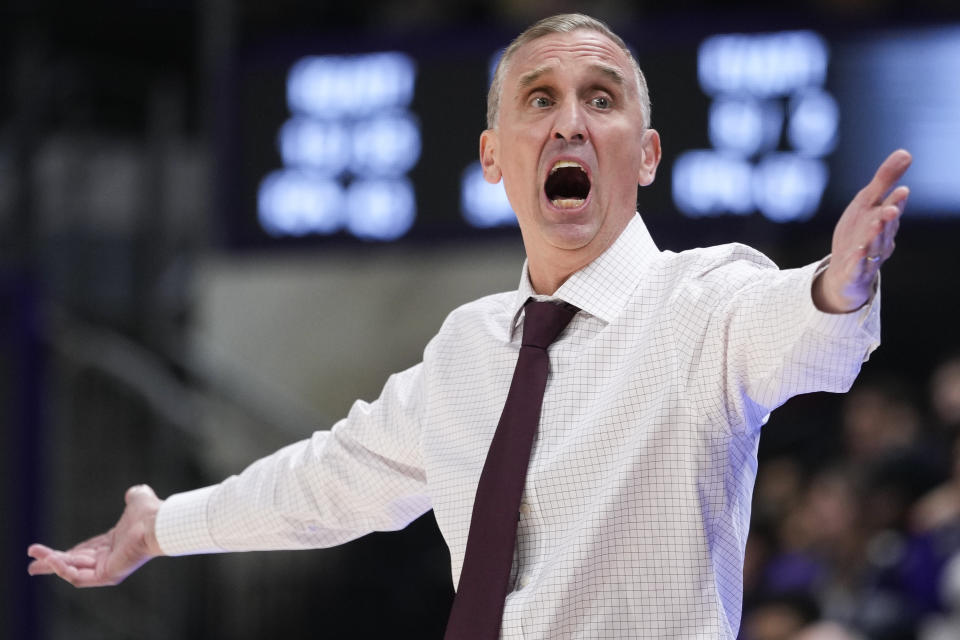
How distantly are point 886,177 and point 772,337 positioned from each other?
9.7 inches

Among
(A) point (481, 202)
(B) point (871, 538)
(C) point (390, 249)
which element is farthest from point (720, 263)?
(C) point (390, 249)

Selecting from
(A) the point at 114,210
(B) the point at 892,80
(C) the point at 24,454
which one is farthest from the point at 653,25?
(A) the point at 114,210

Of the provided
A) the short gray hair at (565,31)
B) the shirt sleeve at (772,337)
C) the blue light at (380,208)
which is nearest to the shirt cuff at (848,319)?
the shirt sleeve at (772,337)

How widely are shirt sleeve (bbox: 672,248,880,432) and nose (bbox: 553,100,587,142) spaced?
0.30 m

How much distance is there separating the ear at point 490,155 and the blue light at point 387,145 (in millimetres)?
3114

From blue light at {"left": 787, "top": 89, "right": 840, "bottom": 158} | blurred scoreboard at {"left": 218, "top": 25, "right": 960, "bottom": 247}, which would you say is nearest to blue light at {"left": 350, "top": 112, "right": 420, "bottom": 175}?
blurred scoreboard at {"left": 218, "top": 25, "right": 960, "bottom": 247}

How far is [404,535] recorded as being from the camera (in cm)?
663

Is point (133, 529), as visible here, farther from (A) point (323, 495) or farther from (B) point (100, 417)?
(B) point (100, 417)

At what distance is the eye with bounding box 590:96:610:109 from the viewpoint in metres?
2.08

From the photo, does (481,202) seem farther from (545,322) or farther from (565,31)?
(545,322)

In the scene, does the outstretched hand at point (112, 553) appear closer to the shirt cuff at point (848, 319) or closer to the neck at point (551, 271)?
the neck at point (551, 271)

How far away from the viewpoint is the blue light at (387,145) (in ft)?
17.7

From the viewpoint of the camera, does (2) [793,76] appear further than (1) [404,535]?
No

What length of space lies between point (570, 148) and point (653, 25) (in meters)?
3.31
